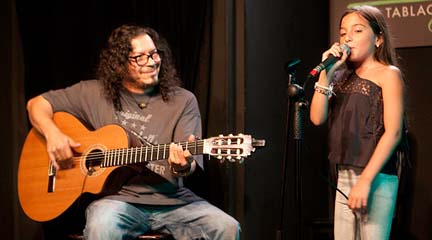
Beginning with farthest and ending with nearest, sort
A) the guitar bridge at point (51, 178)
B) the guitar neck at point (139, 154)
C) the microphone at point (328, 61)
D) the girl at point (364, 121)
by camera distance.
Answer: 1. the guitar bridge at point (51, 178)
2. the guitar neck at point (139, 154)
3. the girl at point (364, 121)
4. the microphone at point (328, 61)

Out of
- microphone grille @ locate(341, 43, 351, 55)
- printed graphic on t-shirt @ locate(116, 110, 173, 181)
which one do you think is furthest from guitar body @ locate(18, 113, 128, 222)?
microphone grille @ locate(341, 43, 351, 55)

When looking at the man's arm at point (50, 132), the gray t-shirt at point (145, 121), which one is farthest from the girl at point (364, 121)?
the man's arm at point (50, 132)

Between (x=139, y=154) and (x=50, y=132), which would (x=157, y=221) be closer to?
(x=139, y=154)

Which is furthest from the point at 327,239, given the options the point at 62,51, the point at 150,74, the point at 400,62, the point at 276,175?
the point at 62,51

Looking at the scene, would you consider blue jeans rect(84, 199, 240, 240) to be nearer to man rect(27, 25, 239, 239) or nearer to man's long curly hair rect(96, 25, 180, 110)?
man rect(27, 25, 239, 239)

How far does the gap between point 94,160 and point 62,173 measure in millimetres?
194

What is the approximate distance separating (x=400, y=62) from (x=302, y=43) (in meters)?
0.52

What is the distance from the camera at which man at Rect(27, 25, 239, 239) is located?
8.93 ft

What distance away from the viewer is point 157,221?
2816 mm

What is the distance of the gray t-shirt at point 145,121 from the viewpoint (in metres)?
2.84

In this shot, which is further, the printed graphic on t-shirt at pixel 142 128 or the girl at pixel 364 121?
the printed graphic on t-shirt at pixel 142 128

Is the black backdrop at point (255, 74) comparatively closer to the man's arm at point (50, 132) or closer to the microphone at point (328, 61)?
the man's arm at point (50, 132)

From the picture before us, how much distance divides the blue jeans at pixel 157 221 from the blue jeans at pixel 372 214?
1.62 feet

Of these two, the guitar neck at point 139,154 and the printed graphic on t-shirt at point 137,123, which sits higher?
the printed graphic on t-shirt at point 137,123
